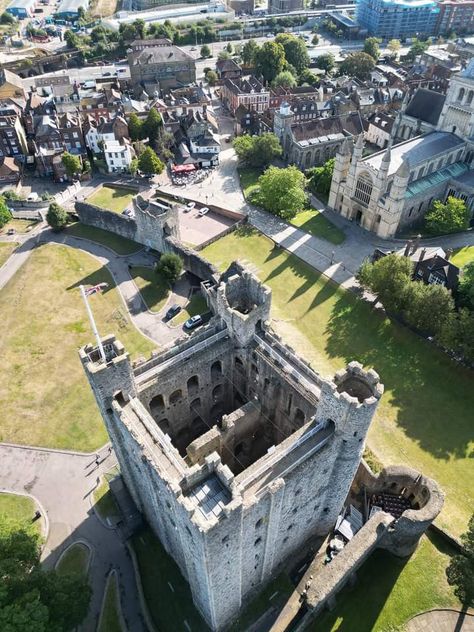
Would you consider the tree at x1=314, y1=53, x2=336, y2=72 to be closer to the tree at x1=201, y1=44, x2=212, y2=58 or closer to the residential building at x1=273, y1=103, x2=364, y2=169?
the tree at x1=201, y1=44, x2=212, y2=58

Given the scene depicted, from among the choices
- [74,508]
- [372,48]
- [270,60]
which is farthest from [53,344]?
[372,48]

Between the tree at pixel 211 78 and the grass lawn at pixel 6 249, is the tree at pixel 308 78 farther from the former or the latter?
the grass lawn at pixel 6 249

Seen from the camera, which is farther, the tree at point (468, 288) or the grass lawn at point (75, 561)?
the tree at point (468, 288)

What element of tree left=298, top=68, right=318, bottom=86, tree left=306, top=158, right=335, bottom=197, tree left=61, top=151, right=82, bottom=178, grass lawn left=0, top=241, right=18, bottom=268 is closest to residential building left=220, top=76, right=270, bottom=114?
tree left=298, top=68, right=318, bottom=86

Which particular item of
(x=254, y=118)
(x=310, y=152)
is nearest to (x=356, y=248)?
(x=310, y=152)

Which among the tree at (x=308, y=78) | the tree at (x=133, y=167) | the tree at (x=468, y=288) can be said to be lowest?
the tree at (x=133, y=167)

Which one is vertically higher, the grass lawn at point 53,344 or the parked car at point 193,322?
the parked car at point 193,322

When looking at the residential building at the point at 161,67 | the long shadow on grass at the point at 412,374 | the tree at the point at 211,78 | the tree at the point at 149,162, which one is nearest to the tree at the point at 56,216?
the tree at the point at 149,162
